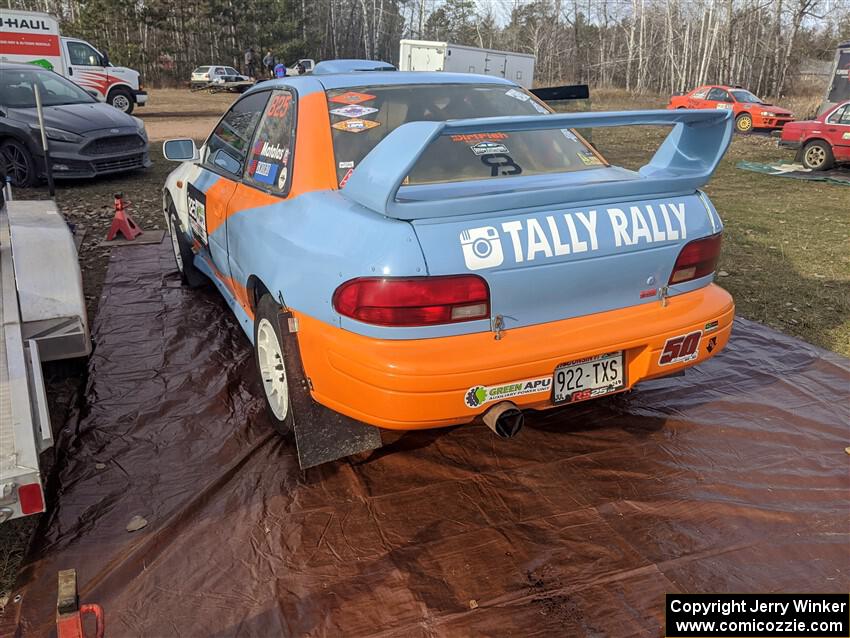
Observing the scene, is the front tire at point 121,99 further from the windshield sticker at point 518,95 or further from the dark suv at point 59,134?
the windshield sticker at point 518,95

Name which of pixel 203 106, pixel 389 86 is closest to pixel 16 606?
pixel 389 86

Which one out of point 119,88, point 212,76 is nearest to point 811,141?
point 119,88

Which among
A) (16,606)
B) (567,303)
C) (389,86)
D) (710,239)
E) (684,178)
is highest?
(389,86)

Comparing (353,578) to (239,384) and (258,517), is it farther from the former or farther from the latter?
(239,384)

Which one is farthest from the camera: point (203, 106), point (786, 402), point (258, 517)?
point (203, 106)

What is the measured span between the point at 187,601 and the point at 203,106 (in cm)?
2770

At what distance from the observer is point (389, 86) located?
123 inches

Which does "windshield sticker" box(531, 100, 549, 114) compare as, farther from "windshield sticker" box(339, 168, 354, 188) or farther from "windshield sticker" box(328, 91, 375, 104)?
"windshield sticker" box(339, 168, 354, 188)

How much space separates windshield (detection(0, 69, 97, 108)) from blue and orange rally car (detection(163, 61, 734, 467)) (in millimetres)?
8510

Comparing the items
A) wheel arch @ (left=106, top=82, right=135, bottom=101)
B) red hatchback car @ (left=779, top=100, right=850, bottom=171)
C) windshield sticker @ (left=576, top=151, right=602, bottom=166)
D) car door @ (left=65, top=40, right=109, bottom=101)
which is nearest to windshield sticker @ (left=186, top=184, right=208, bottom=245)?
windshield sticker @ (left=576, top=151, right=602, bottom=166)

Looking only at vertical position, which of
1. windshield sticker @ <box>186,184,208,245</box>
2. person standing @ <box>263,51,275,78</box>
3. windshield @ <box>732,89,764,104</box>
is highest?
person standing @ <box>263,51,275,78</box>

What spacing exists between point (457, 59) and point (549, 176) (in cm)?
2390

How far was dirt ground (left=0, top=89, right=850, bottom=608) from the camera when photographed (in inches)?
170

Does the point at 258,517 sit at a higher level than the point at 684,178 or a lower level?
lower
